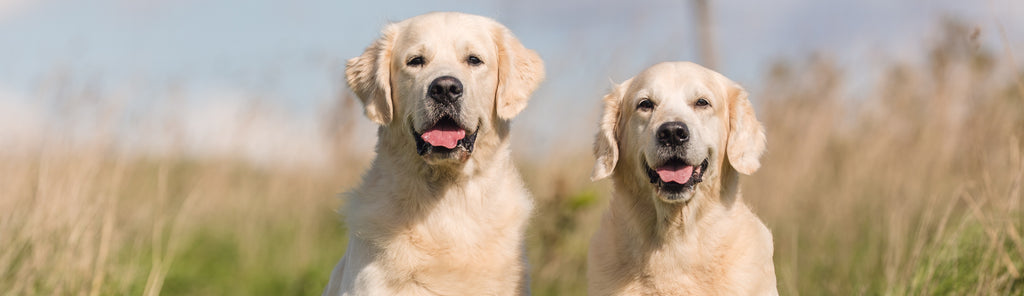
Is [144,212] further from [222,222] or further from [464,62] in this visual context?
[464,62]

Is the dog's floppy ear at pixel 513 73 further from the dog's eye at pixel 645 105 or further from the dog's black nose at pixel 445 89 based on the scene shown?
the dog's eye at pixel 645 105

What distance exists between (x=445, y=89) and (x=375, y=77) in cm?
48

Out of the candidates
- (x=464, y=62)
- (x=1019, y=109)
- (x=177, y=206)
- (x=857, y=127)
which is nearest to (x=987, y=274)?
(x=1019, y=109)

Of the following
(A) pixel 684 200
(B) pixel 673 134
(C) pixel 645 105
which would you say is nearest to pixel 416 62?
(C) pixel 645 105

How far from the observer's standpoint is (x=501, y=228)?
3.68 m

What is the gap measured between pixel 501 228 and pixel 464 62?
2.35ft

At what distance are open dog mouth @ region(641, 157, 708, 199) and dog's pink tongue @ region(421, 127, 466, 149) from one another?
0.79 metres

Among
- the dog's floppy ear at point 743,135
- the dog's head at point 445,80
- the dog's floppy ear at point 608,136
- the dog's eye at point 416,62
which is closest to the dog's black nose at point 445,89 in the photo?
the dog's head at point 445,80

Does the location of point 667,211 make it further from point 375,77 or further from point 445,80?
point 375,77

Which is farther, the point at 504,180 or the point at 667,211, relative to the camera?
the point at 504,180

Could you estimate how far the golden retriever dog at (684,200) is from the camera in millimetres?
3385

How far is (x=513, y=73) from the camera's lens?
12.6 feet

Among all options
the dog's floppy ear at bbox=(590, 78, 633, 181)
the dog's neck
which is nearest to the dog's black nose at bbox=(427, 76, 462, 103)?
the dog's floppy ear at bbox=(590, 78, 633, 181)

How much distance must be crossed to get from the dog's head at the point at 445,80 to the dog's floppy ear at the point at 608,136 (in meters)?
0.35
